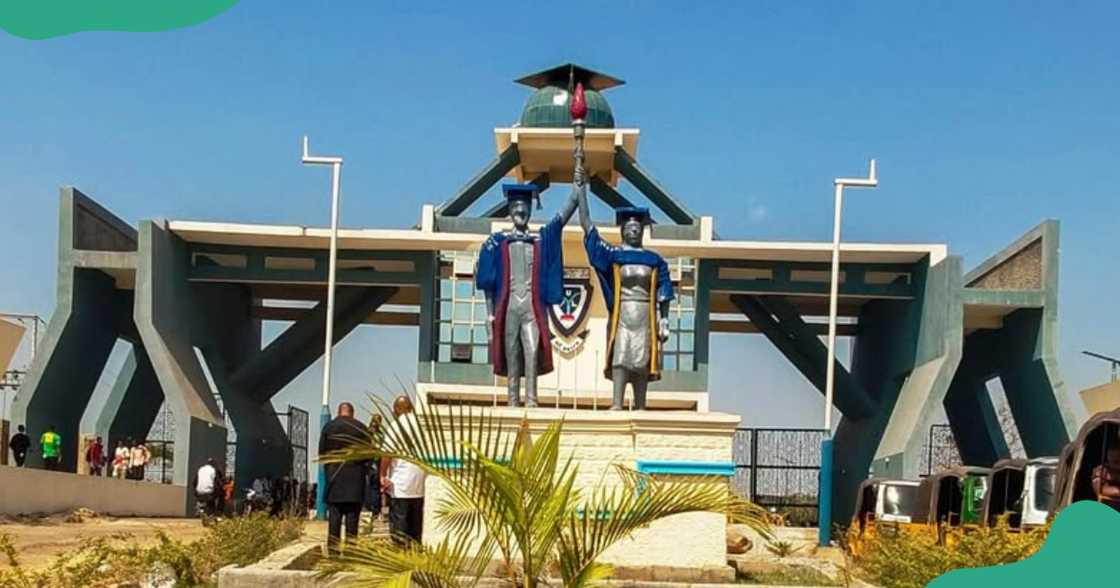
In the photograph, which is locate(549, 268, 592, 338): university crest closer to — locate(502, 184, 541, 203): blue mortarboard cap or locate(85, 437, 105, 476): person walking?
locate(85, 437, 105, 476): person walking

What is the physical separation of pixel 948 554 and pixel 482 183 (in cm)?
2265

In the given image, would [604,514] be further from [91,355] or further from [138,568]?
[91,355]

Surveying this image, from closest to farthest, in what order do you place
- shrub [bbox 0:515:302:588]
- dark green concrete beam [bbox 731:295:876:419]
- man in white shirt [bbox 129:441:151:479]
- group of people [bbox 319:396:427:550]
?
1. shrub [bbox 0:515:302:588]
2. group of people [bbox 319:396:427:550]
3. man in white shirt [bbox 129:441:151:479]
4. dark green concrete beam [bbox 731:295:876:419]

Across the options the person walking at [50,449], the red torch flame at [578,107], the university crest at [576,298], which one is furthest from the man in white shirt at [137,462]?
the red torch flame at [578,107]

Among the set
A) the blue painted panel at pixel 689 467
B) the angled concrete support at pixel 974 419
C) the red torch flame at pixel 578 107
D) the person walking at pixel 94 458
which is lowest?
the person walking at pixel 94 458

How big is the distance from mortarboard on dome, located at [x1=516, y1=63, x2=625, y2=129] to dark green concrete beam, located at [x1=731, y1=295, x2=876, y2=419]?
527 centimetres

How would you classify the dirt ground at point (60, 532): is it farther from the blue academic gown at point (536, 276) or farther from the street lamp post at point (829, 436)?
the street lamp post at point (829, 436)

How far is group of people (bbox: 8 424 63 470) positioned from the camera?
27.8 m

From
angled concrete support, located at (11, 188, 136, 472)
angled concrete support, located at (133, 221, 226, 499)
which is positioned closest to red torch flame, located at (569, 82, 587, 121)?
angled concrete support, located at (133, 221, 226, 499)

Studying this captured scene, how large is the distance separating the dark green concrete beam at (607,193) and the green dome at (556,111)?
1.53 meters

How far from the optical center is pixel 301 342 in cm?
3422

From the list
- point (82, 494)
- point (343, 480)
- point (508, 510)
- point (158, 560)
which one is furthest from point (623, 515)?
point (82, 494)

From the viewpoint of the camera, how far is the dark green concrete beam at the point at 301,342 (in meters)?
33.9

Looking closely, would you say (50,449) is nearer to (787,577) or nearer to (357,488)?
(357,488)
